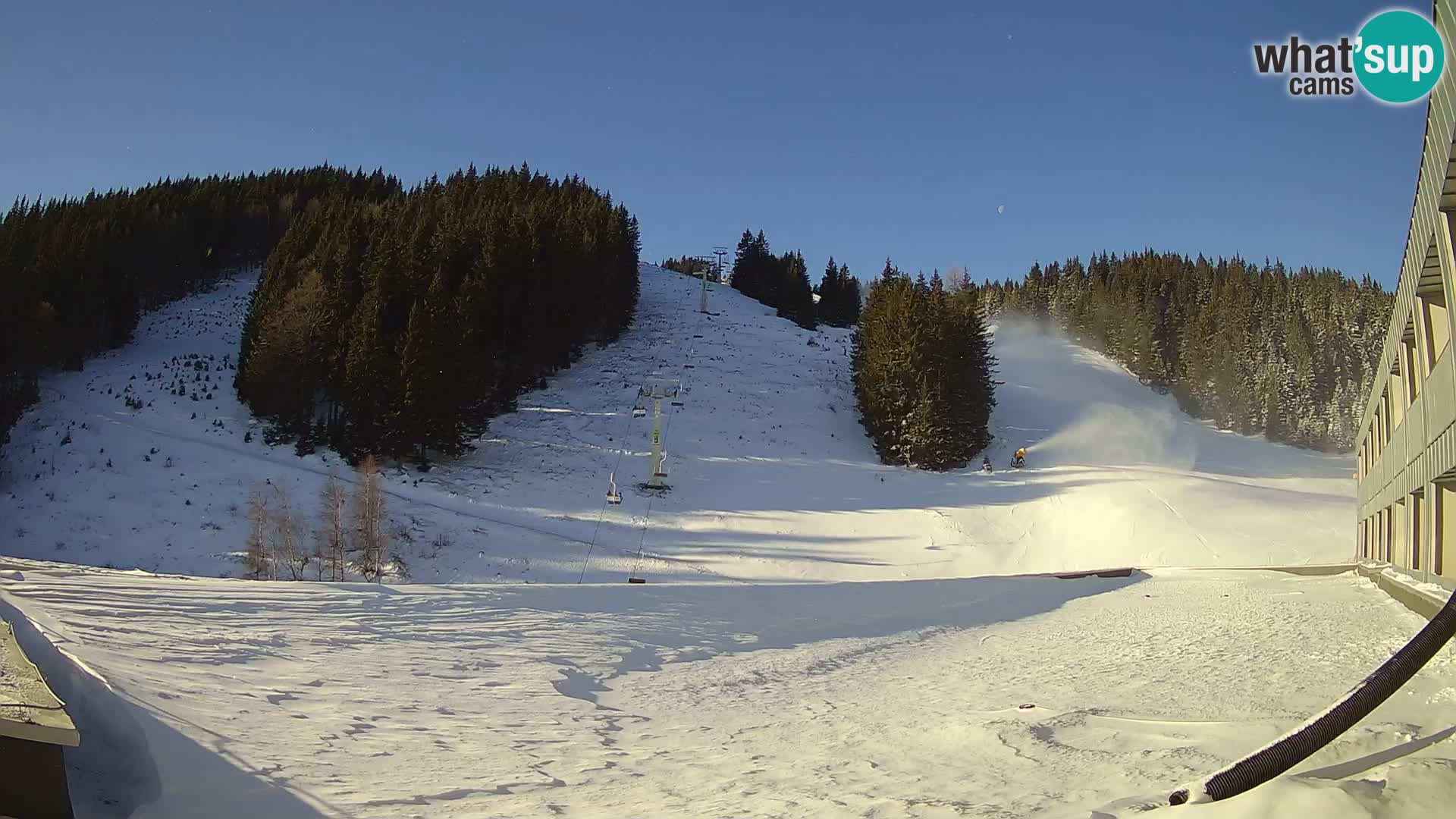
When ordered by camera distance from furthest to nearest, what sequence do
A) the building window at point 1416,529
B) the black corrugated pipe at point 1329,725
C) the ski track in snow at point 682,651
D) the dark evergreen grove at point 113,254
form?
the dark evergreen grove at point 113,254 < the building window at point 1416,529 < the ski track in snow at point 682,651 < the black corrugated pipe at point 1329,725

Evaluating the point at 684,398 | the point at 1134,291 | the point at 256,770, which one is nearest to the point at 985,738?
the point at 256,770

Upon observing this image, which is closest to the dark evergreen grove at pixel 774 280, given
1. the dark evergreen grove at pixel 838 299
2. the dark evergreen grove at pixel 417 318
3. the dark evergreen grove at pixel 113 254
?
the dark evergreen grove at pixel 838 299

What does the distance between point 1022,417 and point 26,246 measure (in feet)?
181

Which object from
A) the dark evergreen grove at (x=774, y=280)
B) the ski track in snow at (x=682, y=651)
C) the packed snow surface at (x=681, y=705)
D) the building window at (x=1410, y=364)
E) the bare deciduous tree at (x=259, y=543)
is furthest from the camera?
the dark evergreen grove at (x=774, y=280)

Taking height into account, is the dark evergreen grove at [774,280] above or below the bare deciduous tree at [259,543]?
above

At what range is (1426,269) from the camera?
11867mm

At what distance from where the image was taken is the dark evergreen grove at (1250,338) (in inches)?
2233

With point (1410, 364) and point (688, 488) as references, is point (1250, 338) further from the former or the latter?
point (1410, 364)

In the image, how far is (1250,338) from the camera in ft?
206

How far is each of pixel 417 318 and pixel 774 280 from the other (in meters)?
57.3

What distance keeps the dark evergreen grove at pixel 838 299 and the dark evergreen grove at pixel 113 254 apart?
43.9m

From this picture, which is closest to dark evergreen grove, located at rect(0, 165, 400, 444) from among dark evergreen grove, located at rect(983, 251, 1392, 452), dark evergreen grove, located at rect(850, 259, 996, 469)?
dark evergreen grove, located at rect(850, 259, 996, 469)

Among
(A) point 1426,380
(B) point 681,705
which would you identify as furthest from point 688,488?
(B) point 681,705

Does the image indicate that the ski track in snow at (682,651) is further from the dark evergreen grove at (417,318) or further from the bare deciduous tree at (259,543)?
the dark evergreen grove at (417,318)
